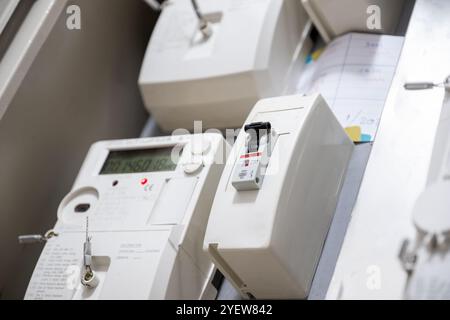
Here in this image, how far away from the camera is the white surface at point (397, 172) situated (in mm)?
758

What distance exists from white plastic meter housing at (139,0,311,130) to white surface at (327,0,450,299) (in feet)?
0.87

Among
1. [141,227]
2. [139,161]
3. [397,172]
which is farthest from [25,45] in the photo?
[397,172]

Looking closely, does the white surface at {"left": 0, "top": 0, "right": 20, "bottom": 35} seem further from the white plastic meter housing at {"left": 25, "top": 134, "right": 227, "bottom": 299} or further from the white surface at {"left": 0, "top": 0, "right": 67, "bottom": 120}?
the white plastic meter housing at {"left": 25, "top": 134, "right": 227, "bottom": 299}

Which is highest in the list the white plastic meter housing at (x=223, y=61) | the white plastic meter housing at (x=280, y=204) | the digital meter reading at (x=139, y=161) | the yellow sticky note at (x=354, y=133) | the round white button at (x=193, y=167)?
the white plastic meter housing at (x=223, y=61)

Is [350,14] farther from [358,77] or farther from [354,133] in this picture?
[354,133]

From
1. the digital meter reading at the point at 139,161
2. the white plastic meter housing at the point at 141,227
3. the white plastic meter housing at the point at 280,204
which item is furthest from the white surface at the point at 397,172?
the digital meter reading at the point at 139,161

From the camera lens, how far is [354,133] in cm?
98

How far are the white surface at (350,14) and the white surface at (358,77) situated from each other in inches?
0.8

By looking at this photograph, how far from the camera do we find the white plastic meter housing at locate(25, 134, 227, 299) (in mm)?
879

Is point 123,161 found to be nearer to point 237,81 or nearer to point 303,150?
point 237,81

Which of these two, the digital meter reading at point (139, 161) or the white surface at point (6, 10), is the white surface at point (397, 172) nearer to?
the digital meter reading at point (139, 161)

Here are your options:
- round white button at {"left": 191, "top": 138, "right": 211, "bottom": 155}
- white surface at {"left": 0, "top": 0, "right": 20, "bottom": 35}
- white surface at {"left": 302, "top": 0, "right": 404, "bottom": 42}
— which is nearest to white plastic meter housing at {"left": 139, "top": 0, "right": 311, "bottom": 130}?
white surface at {"left": 302, "top": 0, "right": 404, "bottom": 42}

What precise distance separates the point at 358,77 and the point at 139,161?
0.42m
